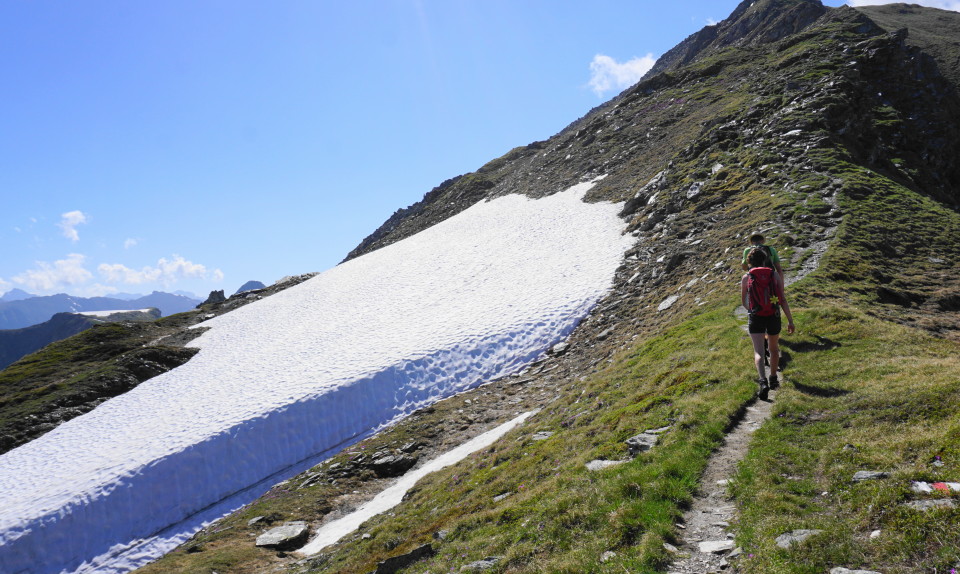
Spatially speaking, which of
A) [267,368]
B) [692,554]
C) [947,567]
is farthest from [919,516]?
[267,368]

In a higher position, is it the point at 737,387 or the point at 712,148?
the point at 712,148

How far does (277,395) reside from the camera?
91.4ft

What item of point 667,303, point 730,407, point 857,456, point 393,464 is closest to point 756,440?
point 730,407

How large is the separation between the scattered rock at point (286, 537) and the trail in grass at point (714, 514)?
14.8 m

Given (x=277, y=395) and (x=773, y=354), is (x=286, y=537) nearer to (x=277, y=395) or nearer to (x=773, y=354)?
(x=277, y=395)

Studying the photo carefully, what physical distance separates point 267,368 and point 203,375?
6.13m

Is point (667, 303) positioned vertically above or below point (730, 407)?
above

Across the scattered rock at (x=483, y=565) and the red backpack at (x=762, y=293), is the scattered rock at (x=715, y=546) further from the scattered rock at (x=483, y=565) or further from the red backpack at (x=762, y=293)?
the red backpack at (x=762, y=293)

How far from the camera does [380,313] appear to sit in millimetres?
37969

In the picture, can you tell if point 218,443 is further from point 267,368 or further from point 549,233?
point 549,233

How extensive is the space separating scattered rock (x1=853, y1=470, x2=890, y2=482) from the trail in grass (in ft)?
5.55

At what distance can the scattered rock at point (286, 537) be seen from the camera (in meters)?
16.7

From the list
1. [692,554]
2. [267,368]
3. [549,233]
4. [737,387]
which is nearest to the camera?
[692,554]

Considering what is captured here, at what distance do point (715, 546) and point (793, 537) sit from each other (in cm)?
97
